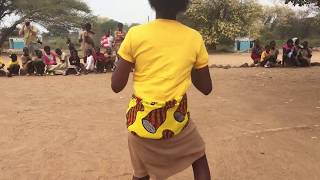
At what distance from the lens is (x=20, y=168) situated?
4547mm

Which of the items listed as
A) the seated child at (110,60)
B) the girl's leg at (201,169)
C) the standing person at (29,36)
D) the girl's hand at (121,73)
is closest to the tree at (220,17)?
the standing person at (29,36)

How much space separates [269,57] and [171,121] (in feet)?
41.2

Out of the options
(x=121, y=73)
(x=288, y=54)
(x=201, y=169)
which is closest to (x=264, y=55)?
(x=288, y=54)

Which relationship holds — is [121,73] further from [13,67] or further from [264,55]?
[264,55]

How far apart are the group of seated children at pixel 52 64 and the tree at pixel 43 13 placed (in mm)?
15886

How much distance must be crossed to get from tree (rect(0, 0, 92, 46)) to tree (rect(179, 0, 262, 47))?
22.3 ft

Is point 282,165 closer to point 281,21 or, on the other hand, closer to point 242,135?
point 242,135

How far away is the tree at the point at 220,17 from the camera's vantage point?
2750 cm

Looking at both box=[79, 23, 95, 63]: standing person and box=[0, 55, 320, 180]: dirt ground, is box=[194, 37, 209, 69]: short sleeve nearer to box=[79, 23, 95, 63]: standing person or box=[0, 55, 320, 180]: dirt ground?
box=[0, 55, 320, 180]: dirt ground

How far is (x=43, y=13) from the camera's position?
95.6ft

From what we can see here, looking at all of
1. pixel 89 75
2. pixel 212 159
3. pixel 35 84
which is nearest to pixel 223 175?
pixel 212 159

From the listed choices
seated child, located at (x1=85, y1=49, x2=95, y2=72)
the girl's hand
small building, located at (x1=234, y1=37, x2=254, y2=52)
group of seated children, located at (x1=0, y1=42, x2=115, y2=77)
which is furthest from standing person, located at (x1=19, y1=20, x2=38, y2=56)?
small building, located at (x1=234, y1=37, x2=254, y2=52)

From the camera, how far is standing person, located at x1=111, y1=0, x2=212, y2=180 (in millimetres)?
2678

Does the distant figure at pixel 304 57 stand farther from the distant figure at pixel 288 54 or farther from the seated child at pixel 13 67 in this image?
the seated child at pixel 13 67
